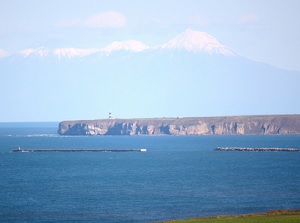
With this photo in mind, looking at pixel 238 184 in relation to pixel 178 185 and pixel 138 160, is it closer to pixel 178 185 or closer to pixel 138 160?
pixel 178 185

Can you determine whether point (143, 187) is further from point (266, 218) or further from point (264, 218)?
point (266, 218)

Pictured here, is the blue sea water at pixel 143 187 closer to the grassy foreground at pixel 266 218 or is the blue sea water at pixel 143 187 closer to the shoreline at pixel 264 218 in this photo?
the shoreline at pixel 264 218

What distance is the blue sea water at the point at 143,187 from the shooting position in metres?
70.2

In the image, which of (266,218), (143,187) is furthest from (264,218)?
(143,187)

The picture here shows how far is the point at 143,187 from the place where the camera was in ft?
302

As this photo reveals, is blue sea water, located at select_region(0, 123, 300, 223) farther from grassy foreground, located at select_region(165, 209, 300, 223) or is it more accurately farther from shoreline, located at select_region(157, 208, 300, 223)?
grassy foreground, located at select_region(165, 209, 300, 223)

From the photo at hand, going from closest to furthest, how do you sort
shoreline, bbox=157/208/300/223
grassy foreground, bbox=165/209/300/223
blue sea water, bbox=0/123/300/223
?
grassy foreground, bbox=165/209/300/223 < shoreline, bbox=157/208/300/223 < blue sea water, bbox=0/123/300/223

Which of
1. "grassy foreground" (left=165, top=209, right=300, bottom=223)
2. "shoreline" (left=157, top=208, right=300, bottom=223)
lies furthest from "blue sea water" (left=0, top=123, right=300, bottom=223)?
"grassy foreground" (left=165, top=209, right=300, bottom=223)

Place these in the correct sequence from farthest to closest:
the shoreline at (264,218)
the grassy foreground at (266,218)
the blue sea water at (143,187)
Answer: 1. the blue sea water at (143,187)
2. the shoreline at (264,218)
3. the grassy foreground at (266,218)

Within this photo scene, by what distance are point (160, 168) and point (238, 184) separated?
101ft

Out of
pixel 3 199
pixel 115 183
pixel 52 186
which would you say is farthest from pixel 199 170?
pixel 3 199

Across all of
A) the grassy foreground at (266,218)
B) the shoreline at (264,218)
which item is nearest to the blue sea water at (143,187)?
the shoreline at (264,218)

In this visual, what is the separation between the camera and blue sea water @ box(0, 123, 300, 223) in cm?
7025

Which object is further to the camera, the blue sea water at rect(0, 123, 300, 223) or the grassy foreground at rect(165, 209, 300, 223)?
→ the blue sea water at rect(0, 123, 300, 223)
